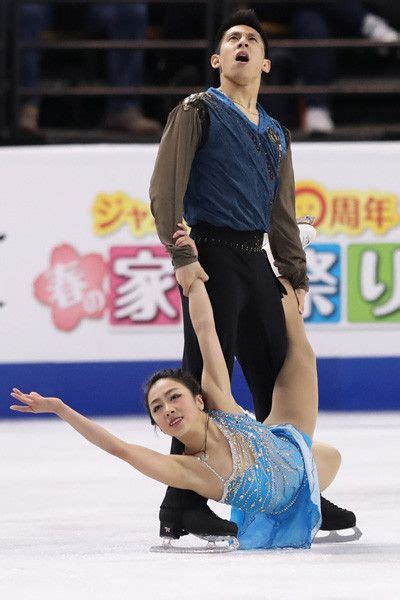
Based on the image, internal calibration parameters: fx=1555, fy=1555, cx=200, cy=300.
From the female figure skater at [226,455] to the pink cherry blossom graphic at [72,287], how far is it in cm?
298

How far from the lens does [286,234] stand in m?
4.12

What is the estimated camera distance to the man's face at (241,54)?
3.97 m

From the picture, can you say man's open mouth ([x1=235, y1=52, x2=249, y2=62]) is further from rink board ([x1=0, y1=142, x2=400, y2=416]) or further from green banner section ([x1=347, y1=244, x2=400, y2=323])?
green banner section ([x1=347, y1=244, x2=400, y2=323])

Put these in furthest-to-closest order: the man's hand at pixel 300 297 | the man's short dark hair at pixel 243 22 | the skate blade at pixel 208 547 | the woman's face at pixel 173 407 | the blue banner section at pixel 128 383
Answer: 1. the blue banner section at pixel 128 383
2. the man's hand at pixel 300 297
3. the man's short dark hair at pixel 243 22
4. the skate blade at pixel 208 547
5. the woman's face at pixel 173 407

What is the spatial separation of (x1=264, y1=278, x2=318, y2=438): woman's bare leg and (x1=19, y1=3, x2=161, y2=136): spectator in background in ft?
10.9

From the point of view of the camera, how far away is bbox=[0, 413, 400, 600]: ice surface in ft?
10.7

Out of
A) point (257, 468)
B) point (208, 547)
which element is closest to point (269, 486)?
point (257, 468)

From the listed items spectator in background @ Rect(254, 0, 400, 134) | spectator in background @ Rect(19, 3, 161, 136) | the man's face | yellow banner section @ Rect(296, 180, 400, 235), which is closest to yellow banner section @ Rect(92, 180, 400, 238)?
yellow banner section @ Rect(296, 180, 400, 235)

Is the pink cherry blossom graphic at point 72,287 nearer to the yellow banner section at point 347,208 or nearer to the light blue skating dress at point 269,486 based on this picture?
the yellow banner section at point 347,208

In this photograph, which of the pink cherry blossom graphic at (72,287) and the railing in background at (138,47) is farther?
the railing in background at (138,47)

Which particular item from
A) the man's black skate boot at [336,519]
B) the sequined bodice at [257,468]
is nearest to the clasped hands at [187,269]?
the sequined bodice at [257,468]

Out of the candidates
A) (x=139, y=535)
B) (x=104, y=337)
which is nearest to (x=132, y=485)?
(x=139, y=535)

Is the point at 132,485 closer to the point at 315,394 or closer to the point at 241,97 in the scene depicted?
the point at 315,394

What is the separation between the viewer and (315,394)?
4016 millimetres
